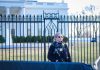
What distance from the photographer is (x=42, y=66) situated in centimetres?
827

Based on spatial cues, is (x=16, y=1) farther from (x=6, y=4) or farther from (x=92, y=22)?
(x=92, y=22)

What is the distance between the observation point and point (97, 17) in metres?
15.0

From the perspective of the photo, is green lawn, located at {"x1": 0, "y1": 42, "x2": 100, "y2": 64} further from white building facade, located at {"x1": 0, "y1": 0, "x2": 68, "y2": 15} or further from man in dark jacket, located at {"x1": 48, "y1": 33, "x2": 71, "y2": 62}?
white building facade, located at {"x1": 0, "y1": 0, "x2": 68, "y2": 15}

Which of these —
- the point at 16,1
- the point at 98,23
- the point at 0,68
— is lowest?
the point at 0,68

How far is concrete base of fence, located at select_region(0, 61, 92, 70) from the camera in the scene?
8.13m

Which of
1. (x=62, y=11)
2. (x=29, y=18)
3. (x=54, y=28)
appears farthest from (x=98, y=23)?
(x=62, y=11)

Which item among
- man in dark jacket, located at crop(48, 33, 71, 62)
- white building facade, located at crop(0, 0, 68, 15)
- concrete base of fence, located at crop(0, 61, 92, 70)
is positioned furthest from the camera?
white building facade, located at crop(0, 0, 68, 15)

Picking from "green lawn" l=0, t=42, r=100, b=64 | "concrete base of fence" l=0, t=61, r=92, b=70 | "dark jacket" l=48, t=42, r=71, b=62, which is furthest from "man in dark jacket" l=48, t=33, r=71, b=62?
"green lawn" l=0, t=42, r=100, b=64

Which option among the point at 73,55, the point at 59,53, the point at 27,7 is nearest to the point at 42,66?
the point at 59,53

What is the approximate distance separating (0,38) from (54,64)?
1398 cm

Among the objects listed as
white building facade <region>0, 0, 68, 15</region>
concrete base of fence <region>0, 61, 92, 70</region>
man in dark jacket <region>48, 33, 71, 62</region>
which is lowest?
concrete base of fence <region>0, 61, 92, 70</region>

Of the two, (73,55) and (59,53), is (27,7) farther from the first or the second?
(59,53)

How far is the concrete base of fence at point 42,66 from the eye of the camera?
8.13 m

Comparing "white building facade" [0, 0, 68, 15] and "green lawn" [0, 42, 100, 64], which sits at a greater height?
"white building facade" [0, 0, 68, 15]
